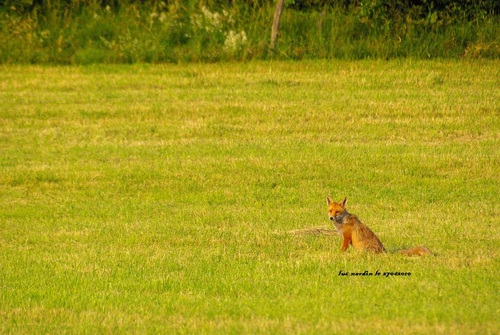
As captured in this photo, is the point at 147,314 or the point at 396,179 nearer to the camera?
the point at 147,314

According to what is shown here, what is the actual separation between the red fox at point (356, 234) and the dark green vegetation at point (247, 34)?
1116 cm

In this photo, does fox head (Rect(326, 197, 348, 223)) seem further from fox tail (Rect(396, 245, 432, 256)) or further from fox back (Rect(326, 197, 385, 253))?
fox tail (Rect(396, 245, 432, 256))

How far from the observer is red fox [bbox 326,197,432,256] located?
846 centimetres

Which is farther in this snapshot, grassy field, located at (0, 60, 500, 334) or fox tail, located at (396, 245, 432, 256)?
fox tail, located at (396, 245, 432, 256)

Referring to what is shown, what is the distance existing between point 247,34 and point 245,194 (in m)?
8.50

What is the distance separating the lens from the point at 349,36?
1994cm

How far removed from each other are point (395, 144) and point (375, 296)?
25.5 feet

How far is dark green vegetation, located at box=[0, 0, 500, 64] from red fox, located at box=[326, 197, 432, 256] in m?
11.2

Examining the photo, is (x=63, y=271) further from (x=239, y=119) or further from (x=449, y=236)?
(x=239, y=119)

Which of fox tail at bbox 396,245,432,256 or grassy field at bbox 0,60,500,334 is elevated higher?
fox tail at bbox 396,245,432,256

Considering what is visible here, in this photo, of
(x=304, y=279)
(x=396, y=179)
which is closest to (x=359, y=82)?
(x=396, y=179)

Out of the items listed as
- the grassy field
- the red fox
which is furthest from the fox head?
the grassy field

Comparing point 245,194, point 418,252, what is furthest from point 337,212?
point 245,194

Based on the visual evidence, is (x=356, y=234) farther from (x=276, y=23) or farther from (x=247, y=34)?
(x=247, y=34)
